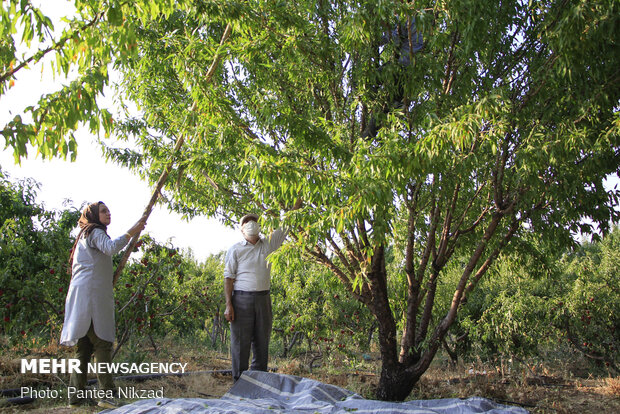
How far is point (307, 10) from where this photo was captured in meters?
4.17

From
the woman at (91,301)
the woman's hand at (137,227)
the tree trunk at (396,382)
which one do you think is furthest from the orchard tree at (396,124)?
the woman at (91,301)

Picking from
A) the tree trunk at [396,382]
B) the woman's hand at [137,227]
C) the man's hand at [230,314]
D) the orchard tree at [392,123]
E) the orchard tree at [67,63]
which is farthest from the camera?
the tree trunk at [396,382]

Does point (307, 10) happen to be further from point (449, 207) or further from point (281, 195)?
point (449, 207)

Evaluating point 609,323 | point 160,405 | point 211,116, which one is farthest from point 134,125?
point 609,323

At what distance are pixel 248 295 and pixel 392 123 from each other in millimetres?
1953

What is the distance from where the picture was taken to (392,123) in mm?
3934

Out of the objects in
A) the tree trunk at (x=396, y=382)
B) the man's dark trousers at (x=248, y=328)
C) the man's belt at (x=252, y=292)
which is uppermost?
the man's belt at (x=252, y=292)

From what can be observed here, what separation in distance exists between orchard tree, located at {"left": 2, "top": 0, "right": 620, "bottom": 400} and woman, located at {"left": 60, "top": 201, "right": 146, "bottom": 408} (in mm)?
878

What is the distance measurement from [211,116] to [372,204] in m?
1.60

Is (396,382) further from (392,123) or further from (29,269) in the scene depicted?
(29,269)

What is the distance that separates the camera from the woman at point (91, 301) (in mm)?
3422

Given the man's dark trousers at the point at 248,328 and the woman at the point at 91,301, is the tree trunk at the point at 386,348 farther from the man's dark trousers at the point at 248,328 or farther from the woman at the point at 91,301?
the woman at the point at 91,301

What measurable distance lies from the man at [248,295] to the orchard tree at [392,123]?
332 mm

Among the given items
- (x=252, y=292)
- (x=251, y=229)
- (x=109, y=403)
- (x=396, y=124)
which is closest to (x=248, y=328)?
(x=252, y=292)
